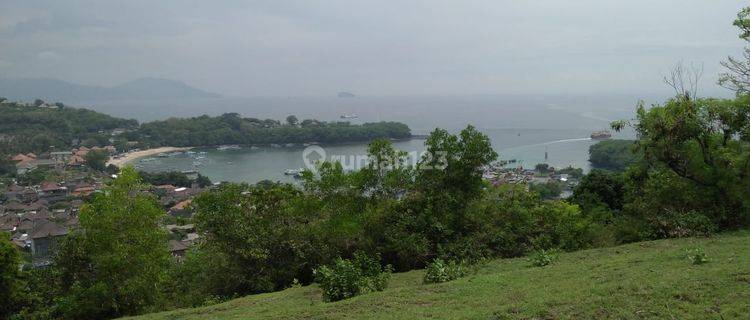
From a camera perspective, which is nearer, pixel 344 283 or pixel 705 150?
pixel 344 283

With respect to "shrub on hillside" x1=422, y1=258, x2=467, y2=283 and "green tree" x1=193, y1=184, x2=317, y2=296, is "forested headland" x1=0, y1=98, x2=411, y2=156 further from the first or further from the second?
"shrub on hillside" x1=422, y1=258, x2=467, y2=283

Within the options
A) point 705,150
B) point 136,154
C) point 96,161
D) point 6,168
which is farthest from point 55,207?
point 705,150

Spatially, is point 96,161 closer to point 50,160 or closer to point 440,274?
point 50,160

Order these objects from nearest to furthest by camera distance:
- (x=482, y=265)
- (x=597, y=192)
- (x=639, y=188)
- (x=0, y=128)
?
(x=482, y=265) < (x=639, y=188) < (x=597, y=192) < (x=0, y=128)

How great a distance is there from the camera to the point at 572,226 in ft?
30.6

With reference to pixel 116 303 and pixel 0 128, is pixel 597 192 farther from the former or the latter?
pixel 0 128

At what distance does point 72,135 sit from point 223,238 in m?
55.2

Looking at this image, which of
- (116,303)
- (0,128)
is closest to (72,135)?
(0,128)

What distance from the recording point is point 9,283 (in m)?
8.09

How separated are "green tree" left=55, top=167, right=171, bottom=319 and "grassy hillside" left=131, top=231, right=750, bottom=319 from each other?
2.00 metres

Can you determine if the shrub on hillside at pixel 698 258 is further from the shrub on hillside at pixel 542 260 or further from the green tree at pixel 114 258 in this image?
the green tree at pixel 114 258

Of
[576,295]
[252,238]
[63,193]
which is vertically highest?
[576,295]

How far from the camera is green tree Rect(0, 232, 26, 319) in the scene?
8.08 m

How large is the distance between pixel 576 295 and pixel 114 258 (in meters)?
6.98
